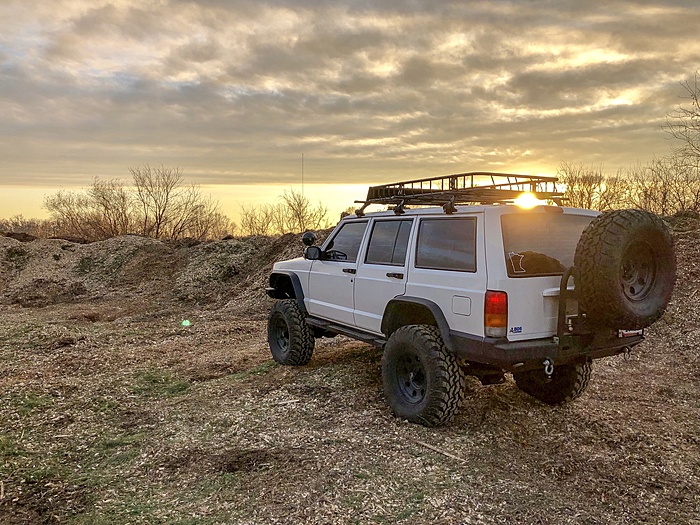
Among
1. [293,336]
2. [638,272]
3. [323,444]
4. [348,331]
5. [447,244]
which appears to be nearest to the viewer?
[638,272]

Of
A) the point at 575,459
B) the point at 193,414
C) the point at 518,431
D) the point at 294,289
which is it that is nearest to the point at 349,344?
the point at 294,289

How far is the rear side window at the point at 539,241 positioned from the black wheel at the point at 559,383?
1.33 m

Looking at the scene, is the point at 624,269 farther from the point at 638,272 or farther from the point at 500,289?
the point at 500,289

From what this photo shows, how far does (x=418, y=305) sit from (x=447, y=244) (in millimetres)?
635

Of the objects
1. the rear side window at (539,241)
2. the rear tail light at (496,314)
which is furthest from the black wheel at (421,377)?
the rear side window at (539,241)

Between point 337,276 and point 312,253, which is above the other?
point 312,253

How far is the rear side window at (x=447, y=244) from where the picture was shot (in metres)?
4.46

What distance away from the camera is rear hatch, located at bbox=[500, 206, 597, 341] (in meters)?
4.14

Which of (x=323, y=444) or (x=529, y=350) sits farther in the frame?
(x=323, y=444)

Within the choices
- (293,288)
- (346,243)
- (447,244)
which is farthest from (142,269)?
(447,244)

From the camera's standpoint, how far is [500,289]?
4.10 m

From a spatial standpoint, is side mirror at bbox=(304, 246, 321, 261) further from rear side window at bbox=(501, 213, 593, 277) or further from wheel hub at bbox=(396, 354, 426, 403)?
rear side window at bbox=(501, 213, 593, 277)

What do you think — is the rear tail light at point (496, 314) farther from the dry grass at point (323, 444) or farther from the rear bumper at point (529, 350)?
the dry grass at point (323, 444)

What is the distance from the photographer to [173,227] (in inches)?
1326
